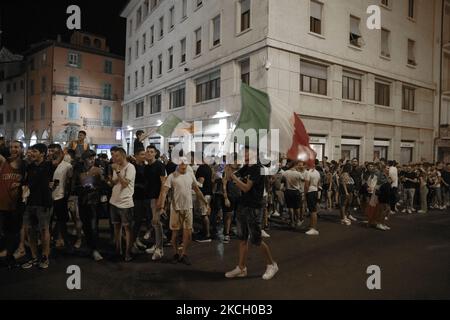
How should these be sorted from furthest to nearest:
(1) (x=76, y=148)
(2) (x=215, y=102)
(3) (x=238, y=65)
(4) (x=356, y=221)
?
(2) (x=215, y=102) → (3) (x=238, y=65) → (4) (x=356, y=221) → (1) (x=76, y=148)

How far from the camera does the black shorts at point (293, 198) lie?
909 centimetres

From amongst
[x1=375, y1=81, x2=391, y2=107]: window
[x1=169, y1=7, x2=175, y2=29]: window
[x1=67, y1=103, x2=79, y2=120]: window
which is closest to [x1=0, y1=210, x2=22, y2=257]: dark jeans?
[x1=375, y1=81, x2=391, y2=107]: window

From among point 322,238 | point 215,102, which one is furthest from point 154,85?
point 322,238

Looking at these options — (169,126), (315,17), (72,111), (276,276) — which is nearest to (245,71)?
(315,17)

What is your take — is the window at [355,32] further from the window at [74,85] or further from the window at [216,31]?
the window at [74,85]

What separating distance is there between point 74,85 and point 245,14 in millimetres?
28220

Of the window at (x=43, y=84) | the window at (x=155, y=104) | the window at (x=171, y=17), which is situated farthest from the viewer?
the window at (x=43, y=84)

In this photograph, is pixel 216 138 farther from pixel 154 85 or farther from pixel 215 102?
pixel 154 85

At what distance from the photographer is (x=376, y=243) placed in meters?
7.75

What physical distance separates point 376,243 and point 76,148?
23.7 feet

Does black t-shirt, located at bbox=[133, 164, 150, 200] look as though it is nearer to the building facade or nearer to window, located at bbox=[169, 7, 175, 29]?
window, located at bbox=[169, 7, 175, 29]

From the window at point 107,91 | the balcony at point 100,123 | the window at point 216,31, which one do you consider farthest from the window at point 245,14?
the window at point 107,91

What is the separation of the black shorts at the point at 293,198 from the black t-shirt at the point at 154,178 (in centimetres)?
401

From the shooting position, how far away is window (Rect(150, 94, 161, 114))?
88.1 feet
